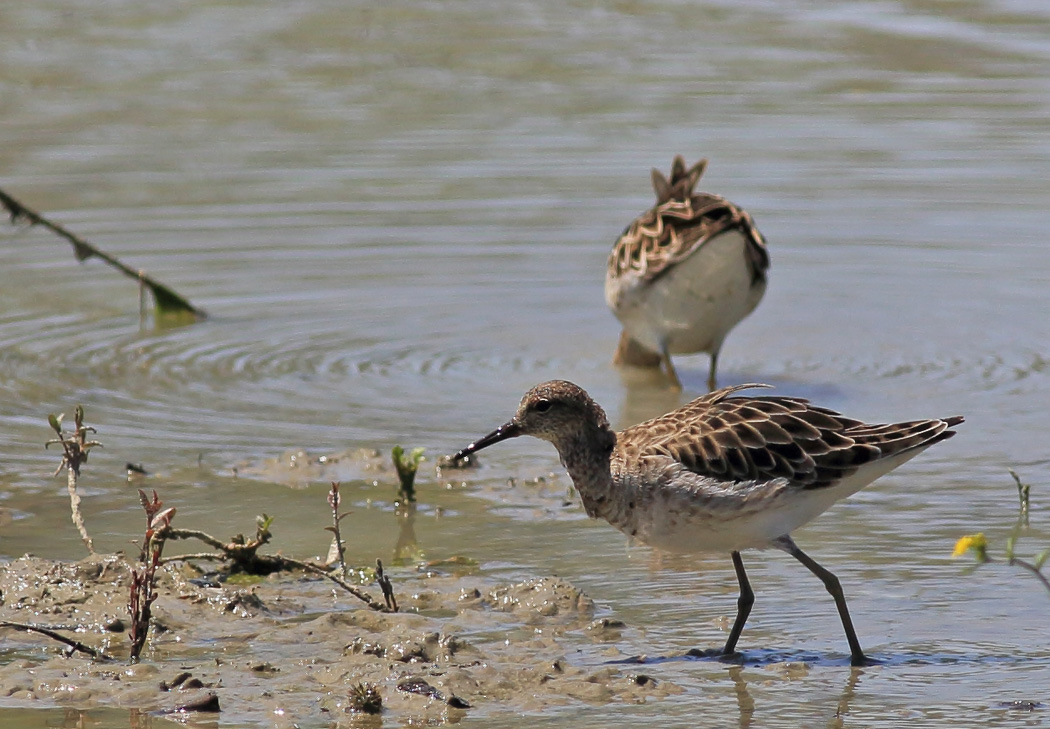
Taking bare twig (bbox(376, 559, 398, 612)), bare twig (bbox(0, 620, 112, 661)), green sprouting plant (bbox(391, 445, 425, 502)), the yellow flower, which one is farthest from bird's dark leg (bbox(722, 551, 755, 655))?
bare twig (bbox(0, 620, 112, 661))

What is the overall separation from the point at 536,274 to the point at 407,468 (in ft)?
18.4

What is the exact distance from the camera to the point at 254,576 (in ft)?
24.1

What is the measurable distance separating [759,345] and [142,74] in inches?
358

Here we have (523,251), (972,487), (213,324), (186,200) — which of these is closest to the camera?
(972,487)

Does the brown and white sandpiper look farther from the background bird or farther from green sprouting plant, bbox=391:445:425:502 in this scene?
the background bird

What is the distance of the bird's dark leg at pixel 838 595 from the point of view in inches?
249

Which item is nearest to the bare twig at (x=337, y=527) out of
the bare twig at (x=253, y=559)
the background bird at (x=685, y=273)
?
the bare twig at (x=253, y=559)

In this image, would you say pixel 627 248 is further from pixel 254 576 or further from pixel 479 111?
pixel 479 111

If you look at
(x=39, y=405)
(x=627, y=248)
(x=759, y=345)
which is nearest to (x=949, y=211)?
(x=759, y=345)

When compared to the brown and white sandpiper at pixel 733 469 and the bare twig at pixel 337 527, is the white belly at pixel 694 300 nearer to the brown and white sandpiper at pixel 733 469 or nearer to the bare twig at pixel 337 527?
the brown and white sandpiper at pixel 733 469

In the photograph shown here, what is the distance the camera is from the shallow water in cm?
719

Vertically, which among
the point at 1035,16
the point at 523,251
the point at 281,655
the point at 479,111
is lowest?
the point at 281,655

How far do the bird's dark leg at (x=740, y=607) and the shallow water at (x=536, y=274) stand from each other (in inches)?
4.0

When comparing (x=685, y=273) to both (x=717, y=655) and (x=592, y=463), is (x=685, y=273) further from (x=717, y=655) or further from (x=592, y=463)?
(x=717, y=655)
